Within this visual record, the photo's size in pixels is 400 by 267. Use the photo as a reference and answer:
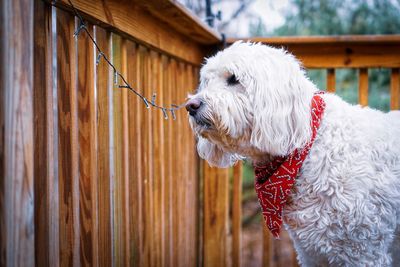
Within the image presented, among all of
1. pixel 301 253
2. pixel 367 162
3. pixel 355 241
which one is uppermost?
pixel 367 162

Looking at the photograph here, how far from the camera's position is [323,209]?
1.59 metres

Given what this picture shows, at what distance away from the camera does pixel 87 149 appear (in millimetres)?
1421

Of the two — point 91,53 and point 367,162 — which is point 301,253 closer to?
point 367,162

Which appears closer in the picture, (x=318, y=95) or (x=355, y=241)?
(x=355, y=241)

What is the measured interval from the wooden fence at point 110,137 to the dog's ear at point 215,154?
272 millimetres

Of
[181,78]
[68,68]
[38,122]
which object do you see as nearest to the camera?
[38,122]

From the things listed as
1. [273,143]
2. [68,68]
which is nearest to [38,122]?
[68,68]

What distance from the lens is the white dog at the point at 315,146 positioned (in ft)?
5.13

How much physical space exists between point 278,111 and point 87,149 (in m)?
0.74

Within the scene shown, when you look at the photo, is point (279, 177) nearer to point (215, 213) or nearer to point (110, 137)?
point (110, 137)

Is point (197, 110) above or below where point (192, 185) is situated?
above

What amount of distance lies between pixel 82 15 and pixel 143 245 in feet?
3.66

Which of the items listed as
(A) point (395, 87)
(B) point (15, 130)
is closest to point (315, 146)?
(B) point (15, 130)

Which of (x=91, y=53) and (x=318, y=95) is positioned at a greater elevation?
(x=91, y=53)
